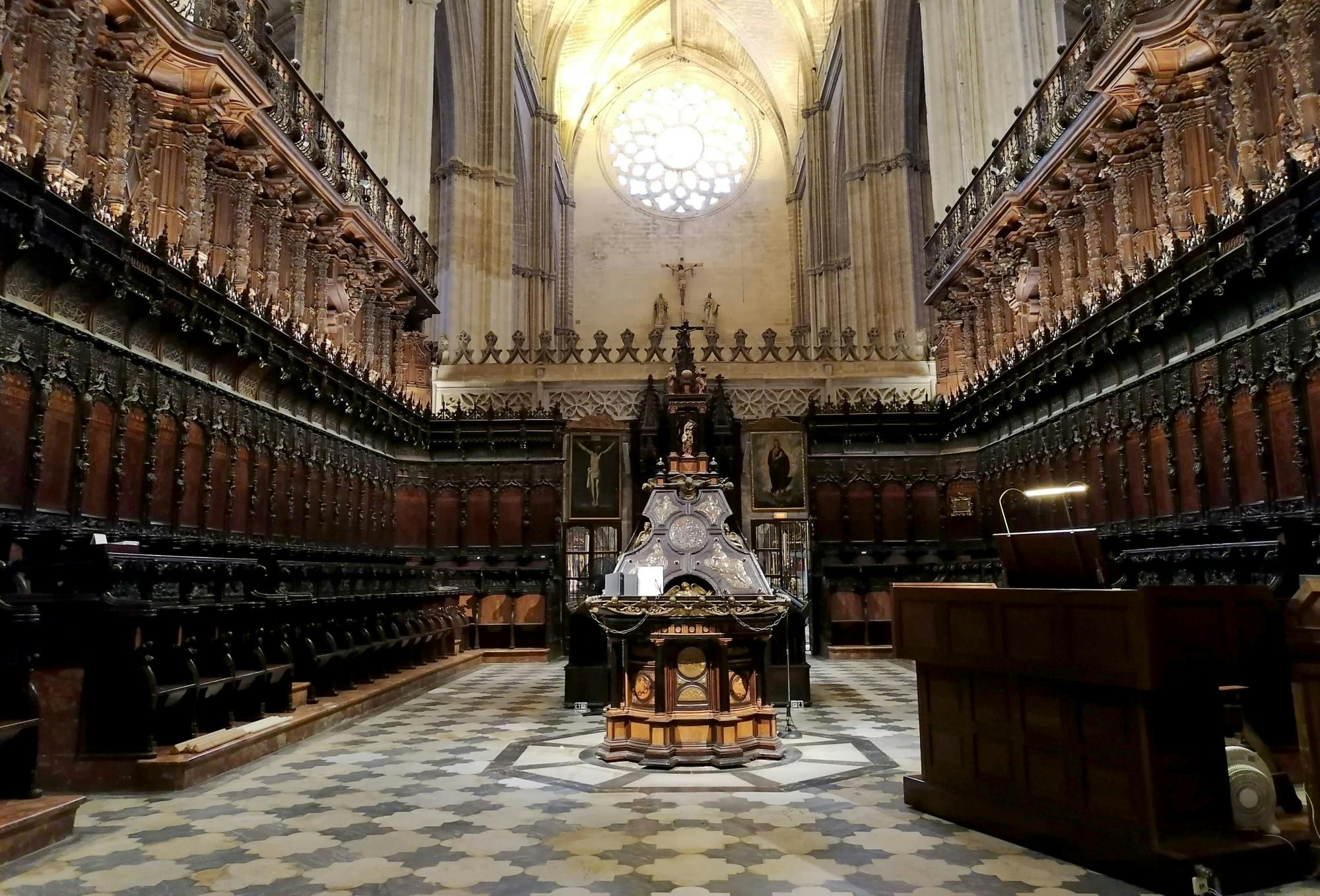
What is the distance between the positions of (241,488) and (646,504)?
204 inches

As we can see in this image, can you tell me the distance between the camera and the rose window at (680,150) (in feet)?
125

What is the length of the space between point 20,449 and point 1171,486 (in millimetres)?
10697

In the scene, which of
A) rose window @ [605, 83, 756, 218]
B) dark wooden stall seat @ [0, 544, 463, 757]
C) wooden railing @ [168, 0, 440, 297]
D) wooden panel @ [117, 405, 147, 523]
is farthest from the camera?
rose window @ [605, 83, 756, 218]

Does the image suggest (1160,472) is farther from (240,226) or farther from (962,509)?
(240,226)

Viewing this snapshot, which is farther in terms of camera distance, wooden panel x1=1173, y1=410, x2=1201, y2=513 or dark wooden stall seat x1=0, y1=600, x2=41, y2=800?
wooden panel x1=1173, y1=410, x2=1201, y2=513

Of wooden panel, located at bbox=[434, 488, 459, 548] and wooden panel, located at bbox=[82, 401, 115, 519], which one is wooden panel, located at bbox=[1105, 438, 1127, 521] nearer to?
A: wooden panel, located at bbox=[82, 401, 115, 519]

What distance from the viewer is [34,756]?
428 cm

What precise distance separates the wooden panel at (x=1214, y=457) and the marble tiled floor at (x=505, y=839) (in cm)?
429

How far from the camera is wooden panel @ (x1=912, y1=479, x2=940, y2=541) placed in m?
16.5

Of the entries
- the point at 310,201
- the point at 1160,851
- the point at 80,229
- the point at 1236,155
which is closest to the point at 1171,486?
the point at 1236,155

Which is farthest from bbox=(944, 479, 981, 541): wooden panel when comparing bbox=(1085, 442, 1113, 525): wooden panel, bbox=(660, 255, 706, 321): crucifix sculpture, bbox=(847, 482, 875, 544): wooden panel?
bbox=(660, 255, 706, 321): crucifix sculpture

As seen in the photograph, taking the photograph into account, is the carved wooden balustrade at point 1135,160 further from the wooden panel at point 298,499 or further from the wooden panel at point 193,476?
the wooden panel at point 298,499

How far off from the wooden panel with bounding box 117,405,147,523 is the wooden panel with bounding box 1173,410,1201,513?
1036 centimetres

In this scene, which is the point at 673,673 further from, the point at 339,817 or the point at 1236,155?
the point at 1236,155
